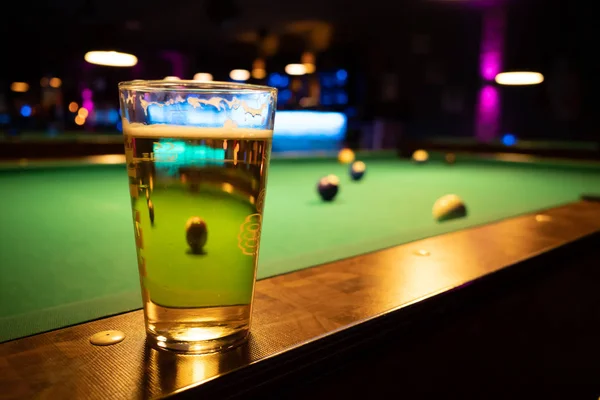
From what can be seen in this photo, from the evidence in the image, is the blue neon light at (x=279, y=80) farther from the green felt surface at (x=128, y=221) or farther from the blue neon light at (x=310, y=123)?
the green felt surface at (x=128, y=221)

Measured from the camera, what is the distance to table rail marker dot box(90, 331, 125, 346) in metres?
0.50

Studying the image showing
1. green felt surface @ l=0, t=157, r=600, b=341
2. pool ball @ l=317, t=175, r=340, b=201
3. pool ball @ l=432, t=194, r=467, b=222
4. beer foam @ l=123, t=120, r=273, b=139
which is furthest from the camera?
pool ball @ l=317, t=175, r=340, b=201

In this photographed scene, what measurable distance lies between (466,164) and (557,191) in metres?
1.63

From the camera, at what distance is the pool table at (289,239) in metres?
0.64

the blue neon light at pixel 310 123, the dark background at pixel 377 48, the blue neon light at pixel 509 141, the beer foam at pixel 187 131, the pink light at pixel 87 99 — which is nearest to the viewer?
the beer foam at pixel 187 131

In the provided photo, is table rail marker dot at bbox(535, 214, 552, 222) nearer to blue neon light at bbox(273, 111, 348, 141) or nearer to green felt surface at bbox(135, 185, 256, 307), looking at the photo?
green felt surface at bbox(135, 185, 256, 307)

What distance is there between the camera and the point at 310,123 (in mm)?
12711

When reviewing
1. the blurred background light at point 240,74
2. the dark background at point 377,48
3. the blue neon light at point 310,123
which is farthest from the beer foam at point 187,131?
the blurred background light at point 240,74

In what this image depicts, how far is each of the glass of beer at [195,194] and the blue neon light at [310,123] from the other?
39.5 feet

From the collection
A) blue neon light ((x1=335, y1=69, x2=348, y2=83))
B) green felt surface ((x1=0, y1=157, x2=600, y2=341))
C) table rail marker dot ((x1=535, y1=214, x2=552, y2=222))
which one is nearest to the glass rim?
green felt surface ((x1=0, y1=157, x2=600, y2=341))

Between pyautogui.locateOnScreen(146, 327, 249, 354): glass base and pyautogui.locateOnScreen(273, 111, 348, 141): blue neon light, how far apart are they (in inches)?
473

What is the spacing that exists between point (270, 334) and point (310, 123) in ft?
40.5

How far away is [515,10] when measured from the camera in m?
8.95

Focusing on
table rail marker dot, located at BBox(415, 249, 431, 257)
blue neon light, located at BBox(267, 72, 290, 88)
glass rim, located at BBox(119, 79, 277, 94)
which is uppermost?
blue neon light, located at BBox(267, 72, 290, 88)
